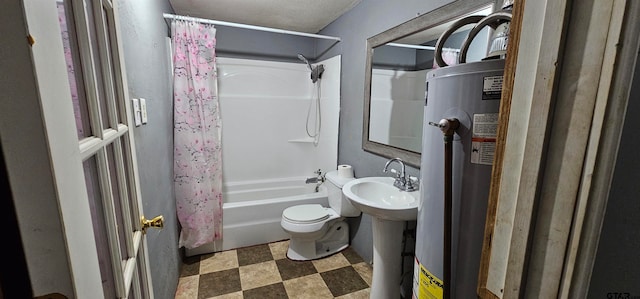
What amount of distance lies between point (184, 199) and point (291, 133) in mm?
1473

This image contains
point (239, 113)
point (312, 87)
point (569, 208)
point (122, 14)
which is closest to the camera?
point (569, 208)

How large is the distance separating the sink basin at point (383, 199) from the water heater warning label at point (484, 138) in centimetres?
55

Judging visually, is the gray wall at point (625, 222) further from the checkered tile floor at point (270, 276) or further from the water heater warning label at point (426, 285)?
the checkered tile floor at point (270, 276)

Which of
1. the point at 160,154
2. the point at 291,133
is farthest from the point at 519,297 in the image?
the point at 291,133

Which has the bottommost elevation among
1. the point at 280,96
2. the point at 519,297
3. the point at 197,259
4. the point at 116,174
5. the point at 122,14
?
the point at 197,259

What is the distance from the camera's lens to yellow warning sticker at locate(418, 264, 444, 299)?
97 centimetres

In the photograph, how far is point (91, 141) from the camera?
1.73 ft

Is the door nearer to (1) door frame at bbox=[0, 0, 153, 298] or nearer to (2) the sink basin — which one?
(1) door frame at bbox=[0, 0, 153, 298]

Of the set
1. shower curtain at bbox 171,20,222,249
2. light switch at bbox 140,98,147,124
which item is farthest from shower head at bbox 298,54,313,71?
light switch at bbox 140,98,147,124

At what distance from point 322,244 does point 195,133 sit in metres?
1.42

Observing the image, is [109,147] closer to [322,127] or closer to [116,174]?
[116,174]

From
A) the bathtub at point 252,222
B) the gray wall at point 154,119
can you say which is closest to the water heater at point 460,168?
the gray wall at point 154,119

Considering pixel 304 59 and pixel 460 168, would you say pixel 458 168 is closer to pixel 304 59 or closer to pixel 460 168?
pixel 460 168

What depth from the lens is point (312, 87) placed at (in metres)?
3.11
